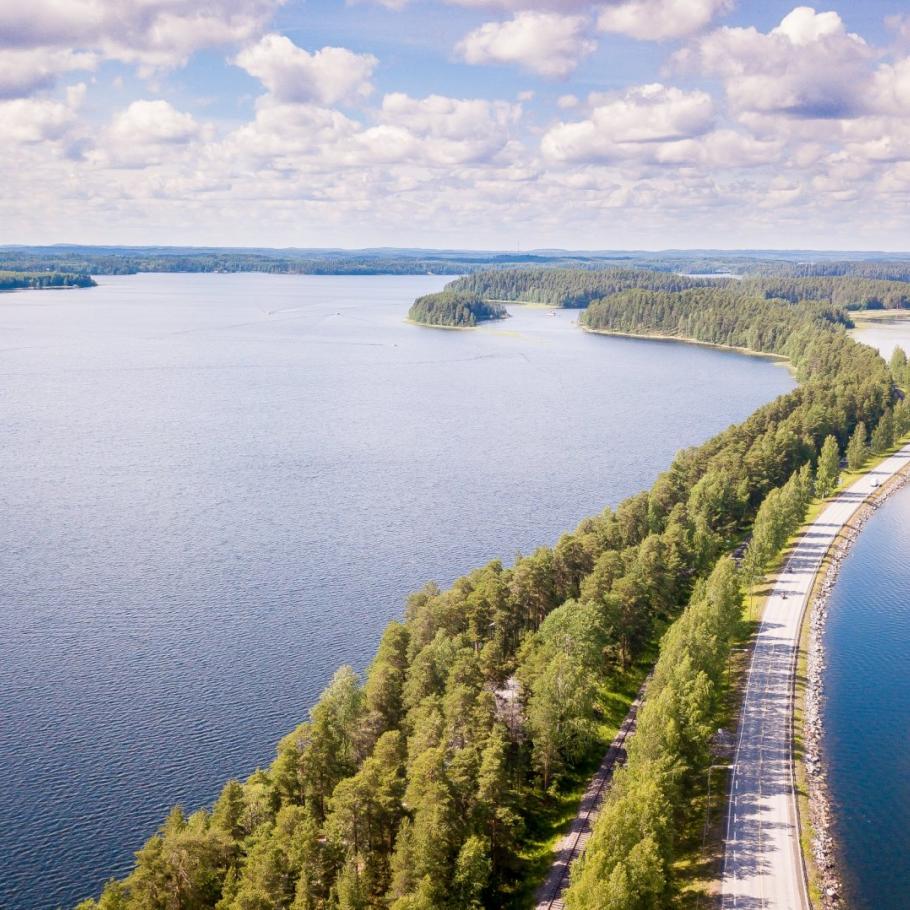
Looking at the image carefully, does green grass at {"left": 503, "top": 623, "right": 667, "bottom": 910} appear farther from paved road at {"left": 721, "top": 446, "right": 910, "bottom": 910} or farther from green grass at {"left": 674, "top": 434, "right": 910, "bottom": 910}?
paved road at {"left": 721, "top": 446, "right": 910, "bottom": 910}

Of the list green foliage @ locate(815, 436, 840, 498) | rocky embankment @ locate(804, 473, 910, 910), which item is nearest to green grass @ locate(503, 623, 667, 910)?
rocky embankment @ locate(804, 473, 910, 910)

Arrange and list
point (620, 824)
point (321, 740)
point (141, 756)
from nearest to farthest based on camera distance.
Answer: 1. point (620, 824)
2. point (321, 740)
3. point (141, 756)

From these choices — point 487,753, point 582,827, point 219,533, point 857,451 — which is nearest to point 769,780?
point 582,827

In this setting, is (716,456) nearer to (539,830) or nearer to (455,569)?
(455,569)

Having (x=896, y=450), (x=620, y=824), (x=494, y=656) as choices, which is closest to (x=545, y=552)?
(x=494, y=656)

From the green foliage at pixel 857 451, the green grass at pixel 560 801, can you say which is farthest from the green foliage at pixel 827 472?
the green grass at pixel 560 801

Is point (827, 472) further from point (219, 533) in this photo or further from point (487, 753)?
point (487, 753)
